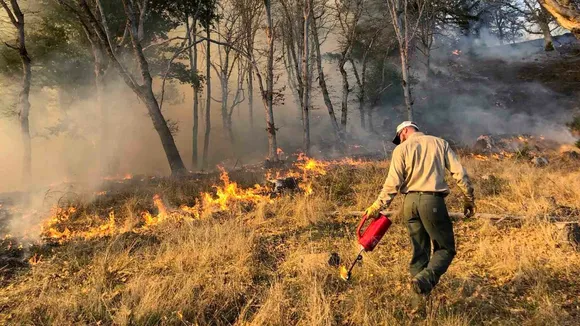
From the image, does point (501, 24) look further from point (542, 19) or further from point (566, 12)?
point (566, 12)

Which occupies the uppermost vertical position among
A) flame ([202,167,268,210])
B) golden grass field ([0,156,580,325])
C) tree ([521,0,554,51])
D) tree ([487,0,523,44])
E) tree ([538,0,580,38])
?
tree ([487,0,523,44])

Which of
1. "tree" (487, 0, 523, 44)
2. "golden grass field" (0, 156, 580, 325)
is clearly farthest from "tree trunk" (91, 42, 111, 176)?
"tree" (487, 0, 523, 44)

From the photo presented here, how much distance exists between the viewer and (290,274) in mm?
4246

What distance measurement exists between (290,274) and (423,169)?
201 centimetres

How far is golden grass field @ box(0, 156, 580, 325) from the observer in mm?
3279

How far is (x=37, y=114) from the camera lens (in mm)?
21594

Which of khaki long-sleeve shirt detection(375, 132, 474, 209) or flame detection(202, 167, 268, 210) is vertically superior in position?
khaki long-sleeve shirt detection(375, 132, 474, 209)

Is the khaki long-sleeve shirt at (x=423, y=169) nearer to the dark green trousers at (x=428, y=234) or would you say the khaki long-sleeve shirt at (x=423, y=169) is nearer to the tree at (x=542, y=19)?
the dark green trousers at (x=428, y=234)

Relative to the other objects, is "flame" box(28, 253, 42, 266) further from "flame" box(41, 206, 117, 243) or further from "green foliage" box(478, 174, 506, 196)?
"green foliage" box(478, 174, 506, 196)

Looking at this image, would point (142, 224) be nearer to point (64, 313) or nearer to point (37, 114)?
point (64, 313)

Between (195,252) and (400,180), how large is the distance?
9.20 ft

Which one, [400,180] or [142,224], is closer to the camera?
[400,180]

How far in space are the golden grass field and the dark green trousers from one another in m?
0.31

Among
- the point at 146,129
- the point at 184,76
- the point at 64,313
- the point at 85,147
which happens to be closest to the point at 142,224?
the point at 64,313
